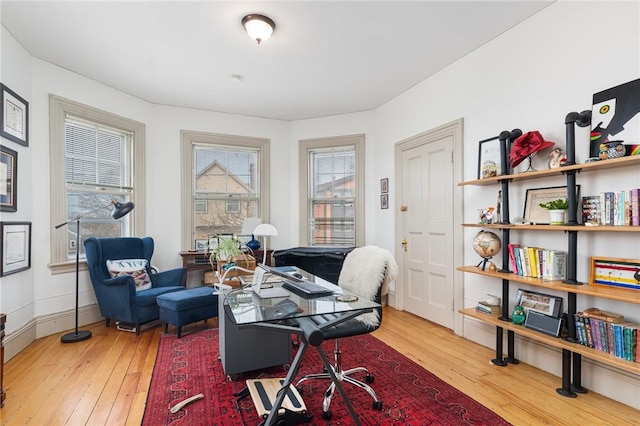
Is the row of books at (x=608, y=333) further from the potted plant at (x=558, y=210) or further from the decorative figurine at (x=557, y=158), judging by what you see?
the decorative figurine at (x=557, y=158)

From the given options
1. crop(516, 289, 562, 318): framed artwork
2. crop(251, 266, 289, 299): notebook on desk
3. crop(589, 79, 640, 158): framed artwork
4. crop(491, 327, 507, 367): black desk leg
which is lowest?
crop(491, 327, 507, 367): black desk leg

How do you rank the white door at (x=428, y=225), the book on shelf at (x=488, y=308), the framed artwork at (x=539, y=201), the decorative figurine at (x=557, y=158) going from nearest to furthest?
the decorative figurine at (x=557, y=158)
the framed artwork at (x=539, y=201)
the book on shelf at (x=488, y=308)
the white door at (x=428, y=225)

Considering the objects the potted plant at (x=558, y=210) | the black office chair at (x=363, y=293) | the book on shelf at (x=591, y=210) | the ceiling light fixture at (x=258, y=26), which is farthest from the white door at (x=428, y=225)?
the ceiling light fixture at (x=258, y=26)

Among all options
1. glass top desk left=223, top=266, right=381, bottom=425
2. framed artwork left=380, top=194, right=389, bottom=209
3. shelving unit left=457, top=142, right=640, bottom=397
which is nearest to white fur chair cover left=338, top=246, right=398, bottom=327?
glass top desk left=223, top=266, right=381, bottom=425

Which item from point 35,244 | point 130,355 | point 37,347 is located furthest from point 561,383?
point 35,244

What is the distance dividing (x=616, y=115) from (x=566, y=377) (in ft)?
5.96

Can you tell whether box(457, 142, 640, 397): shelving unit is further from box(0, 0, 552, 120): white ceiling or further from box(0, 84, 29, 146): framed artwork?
box(0, 84, 29, 146): framed artwork

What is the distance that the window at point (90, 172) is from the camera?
3607mm

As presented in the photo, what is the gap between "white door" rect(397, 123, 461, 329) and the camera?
3.68 m

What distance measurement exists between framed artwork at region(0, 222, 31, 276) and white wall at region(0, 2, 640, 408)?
83 millimetres

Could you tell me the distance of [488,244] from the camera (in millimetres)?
2891

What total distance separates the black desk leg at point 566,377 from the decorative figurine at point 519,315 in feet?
1.16

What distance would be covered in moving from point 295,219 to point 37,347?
11.5ft

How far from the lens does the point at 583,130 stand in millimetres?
2379
